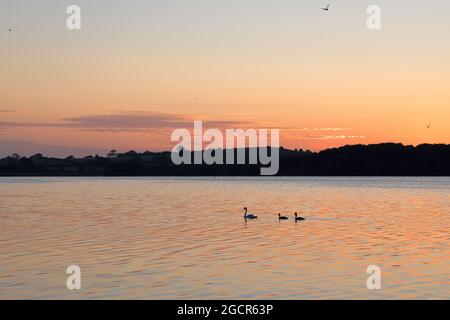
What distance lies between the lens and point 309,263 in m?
36.3

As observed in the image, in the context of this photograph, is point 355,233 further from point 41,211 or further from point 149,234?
point 41,211

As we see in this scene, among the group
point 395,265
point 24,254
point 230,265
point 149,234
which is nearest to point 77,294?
point 230,265

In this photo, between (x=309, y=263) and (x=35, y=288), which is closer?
(x=35, y=288)

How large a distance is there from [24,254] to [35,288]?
10799 mm

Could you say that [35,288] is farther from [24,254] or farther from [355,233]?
[355,233]

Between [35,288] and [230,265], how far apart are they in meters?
10.6

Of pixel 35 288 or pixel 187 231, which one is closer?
pixel 35 288

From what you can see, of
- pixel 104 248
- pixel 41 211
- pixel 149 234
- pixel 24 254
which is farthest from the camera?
pixel 41 211
